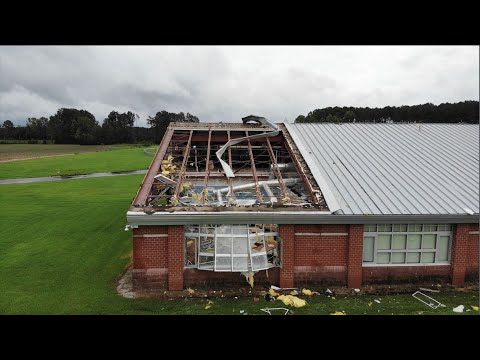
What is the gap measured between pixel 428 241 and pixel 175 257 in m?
8.12

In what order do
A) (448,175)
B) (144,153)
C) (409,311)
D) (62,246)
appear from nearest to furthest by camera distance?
(409,311)
(448,175)
(62,246)
(144,153)

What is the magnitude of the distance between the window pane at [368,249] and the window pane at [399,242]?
2.48 ft

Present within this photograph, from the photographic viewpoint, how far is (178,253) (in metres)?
10.3

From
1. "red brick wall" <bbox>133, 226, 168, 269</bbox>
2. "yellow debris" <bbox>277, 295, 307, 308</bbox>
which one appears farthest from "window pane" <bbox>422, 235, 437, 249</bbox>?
"red brick wall" <bbox>133, 226, 168, 269</bbox>

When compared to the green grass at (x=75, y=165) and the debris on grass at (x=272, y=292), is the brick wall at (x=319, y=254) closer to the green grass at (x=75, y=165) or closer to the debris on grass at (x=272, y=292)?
the debris on grass at (x=272, y=292)

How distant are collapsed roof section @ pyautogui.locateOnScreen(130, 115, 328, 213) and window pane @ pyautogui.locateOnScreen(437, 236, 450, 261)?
13.6ft

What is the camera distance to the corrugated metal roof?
435 inches

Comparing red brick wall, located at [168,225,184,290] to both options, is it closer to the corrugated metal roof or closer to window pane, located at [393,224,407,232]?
the corrugated metal roof

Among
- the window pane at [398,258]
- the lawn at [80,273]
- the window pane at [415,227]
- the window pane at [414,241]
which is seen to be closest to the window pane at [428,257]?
the window pane at [414,241]

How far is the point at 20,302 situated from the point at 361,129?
1582cm

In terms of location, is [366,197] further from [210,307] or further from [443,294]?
[210,307]

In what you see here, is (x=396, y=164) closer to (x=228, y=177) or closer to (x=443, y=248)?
(x=443, y=248)

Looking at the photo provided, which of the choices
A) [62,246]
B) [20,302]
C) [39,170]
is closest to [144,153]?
[39,170]

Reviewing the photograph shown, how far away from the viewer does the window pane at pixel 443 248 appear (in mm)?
11195
